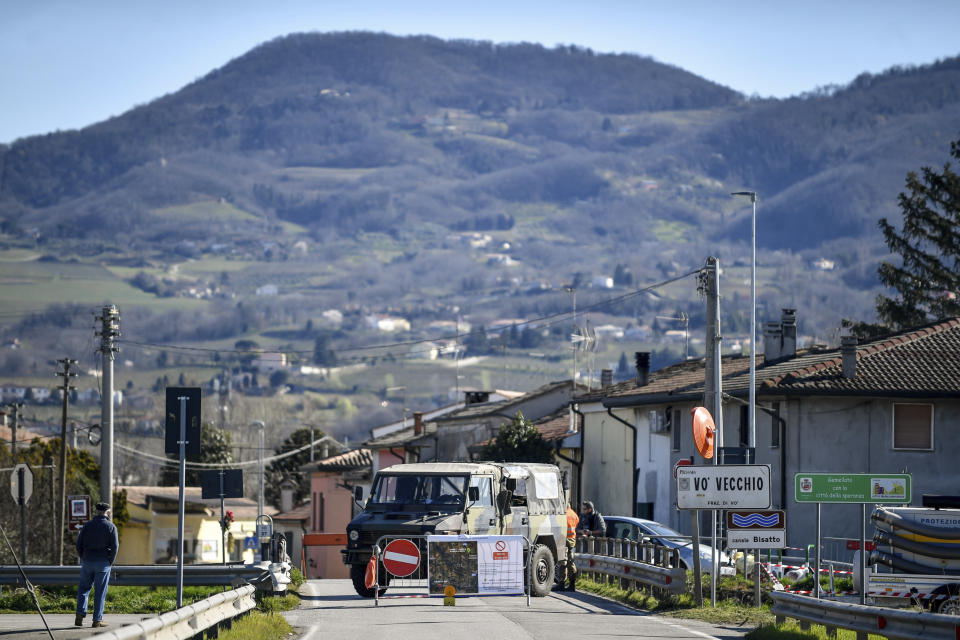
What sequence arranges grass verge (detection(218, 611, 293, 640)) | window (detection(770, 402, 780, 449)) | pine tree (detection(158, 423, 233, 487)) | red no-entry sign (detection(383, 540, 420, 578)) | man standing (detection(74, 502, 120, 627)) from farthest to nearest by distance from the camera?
pine tree (detection(158, 423, 233, 487)), window (detection(770, 402, 780, 449)), red no-entry sign (detection(383, 540, 420, 578)), man standing (detection(74, 502, 120, 627)), grass verge (detection(218, 611, 293, 640))

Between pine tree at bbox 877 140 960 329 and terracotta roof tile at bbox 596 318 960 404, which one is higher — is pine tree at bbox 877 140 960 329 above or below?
above

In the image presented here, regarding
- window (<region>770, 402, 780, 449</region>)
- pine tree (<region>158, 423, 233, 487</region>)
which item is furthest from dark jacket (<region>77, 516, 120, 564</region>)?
pine tree (<region>158, 423, 233, 487</region>)

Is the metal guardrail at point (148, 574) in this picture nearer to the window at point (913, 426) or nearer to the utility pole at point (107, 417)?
the utility pole at point (107, 417)

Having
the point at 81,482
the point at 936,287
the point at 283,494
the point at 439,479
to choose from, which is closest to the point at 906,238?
the point at 936,287

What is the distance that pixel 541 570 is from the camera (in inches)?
1008

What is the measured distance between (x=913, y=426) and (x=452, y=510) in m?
19.4

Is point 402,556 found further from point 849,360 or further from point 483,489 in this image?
point 849,360

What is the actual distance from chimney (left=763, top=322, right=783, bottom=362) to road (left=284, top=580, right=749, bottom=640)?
22.5 m

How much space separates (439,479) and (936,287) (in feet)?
135

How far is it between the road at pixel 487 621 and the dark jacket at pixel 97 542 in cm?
271

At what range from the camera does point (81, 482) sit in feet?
189

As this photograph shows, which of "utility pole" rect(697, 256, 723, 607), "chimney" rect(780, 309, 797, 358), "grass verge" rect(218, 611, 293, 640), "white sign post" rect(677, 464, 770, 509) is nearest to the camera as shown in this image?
"grass verge" rect(218, 611, 293, 640)

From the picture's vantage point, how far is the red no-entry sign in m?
23.0

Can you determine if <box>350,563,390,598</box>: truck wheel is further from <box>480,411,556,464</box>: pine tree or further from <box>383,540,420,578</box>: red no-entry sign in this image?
<box>480,411,556,464</box>: pine tree
